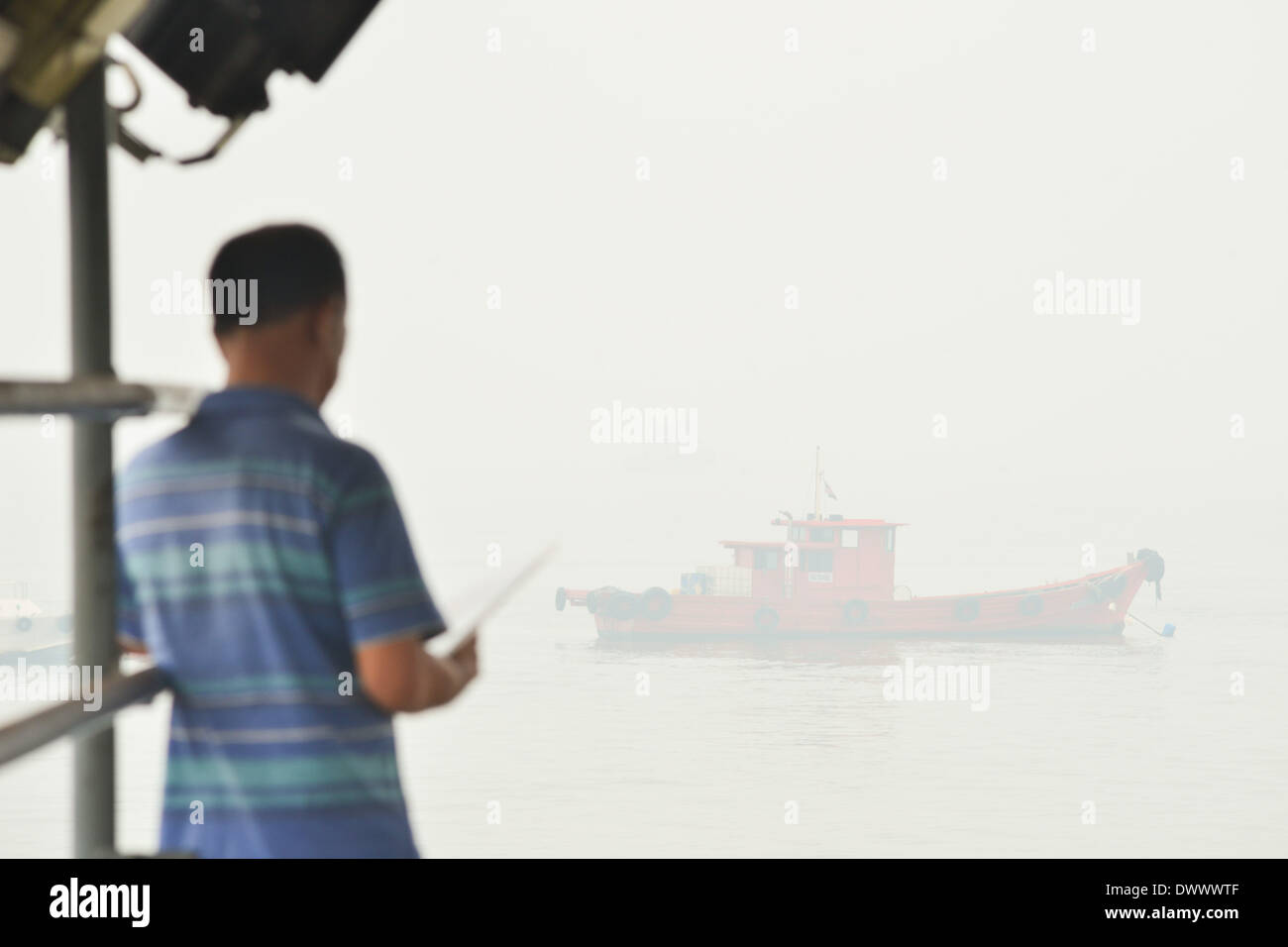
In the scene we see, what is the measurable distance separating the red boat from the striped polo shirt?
24536 millimetres

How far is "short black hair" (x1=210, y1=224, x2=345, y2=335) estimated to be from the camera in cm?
89

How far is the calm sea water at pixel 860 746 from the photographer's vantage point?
130ft

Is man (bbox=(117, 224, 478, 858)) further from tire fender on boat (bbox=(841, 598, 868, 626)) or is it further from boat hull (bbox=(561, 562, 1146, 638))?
tire fender on boat (bbox=(841, 598, 868, 626))

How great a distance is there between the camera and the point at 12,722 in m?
0.72

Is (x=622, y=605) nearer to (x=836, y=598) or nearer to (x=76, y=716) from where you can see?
(x=836, y=598)

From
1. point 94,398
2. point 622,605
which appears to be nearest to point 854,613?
point 622,605

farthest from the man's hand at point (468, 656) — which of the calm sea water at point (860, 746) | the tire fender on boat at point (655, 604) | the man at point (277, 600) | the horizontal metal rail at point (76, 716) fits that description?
the calm sea water at point (860, 746)

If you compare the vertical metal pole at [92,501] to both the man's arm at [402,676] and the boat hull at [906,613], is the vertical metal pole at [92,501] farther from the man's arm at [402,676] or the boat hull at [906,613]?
the boat hull at [906,613]

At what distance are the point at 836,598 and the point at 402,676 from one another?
2975 centimetres

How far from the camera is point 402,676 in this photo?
83 centimetres

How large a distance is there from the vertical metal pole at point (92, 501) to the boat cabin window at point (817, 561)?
26058 mm
